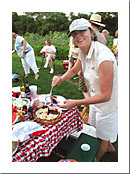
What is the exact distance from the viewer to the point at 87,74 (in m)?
1.81

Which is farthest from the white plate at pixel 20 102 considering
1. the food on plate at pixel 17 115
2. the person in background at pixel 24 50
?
the person in background at pixel 24 50

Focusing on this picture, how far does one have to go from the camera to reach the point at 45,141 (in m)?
1.44

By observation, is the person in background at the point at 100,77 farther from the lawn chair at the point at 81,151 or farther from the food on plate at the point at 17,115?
the food on plate at the point at 17,115

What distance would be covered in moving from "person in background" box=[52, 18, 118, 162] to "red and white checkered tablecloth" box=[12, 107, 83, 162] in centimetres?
26

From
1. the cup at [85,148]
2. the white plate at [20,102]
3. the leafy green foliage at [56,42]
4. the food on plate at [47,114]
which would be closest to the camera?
the food on plate at [47,114]

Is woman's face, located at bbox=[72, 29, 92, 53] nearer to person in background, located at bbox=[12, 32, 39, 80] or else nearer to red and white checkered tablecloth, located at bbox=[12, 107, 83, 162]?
red and white checkered tablecloth, located at bbox=[12, 107, 83, 162]

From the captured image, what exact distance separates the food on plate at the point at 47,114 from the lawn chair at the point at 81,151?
0.54 meters

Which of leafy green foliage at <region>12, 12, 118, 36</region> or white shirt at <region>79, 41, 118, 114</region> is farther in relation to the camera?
leafy green foliage at <region>12, 12, 118, 36</region>

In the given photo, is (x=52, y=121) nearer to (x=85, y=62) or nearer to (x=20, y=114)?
(x=20, y=114)

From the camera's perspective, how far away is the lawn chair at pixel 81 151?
5.54 feet

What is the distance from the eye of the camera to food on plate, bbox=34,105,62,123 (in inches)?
63.9

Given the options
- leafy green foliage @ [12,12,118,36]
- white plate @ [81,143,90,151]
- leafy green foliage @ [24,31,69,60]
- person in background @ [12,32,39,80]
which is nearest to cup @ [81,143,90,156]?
white plate @ [81,143,90,151]

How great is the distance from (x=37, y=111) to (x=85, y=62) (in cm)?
92

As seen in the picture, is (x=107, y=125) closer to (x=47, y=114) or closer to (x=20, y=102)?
(x=47, y=114)
